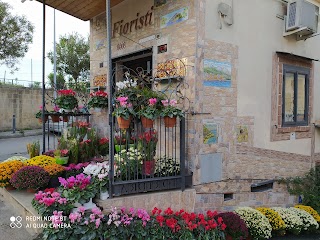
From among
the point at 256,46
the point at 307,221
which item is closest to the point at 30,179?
the point at 256,46

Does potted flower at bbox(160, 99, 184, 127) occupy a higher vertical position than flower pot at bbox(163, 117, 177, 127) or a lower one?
higher

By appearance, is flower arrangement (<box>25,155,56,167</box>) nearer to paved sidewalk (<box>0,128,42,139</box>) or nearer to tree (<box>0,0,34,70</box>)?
paved sidewalk (<box>0,128,42,139</box>)

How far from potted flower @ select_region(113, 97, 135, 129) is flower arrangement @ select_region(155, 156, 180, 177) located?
867 millimetres

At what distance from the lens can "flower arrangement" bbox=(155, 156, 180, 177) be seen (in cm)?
418

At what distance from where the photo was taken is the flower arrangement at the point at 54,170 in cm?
440

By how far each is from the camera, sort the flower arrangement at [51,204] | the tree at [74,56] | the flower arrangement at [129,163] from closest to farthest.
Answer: the flower arrangement at [51,204]
the flower arrangement at [129,163]
the tree at [74,56]

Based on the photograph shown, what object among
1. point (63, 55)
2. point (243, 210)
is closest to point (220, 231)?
point (243, 210)

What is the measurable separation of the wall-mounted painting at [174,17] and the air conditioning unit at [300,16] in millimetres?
2504

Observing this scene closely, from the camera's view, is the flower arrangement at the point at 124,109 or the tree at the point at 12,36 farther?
the tree at the point at 12,36

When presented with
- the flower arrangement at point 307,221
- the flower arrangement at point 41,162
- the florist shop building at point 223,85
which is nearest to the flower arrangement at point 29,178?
the flower arrangement at point 41,162

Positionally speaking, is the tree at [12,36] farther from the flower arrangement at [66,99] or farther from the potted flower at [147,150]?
the potted flower at [147,150]

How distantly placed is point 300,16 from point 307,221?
388 centimetres

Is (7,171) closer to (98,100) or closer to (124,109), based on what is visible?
(98,100)

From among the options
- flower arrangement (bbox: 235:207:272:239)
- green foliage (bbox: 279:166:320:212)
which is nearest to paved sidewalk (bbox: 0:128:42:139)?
flower arrangement (bbox: 235:207:272:239)
